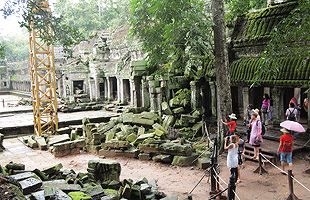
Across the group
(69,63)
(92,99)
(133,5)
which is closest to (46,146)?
(133,5)

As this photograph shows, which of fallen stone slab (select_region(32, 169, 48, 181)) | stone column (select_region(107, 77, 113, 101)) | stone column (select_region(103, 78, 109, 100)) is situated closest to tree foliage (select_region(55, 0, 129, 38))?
stone column (select_region(103, 78, 109, 100))

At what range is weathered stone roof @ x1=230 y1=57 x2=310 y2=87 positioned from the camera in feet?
39.4

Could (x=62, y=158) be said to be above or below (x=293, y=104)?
below

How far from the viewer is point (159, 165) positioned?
41.1 feet

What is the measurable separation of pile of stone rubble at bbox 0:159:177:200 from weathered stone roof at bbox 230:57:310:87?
242 inches

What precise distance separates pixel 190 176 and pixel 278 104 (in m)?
5.59

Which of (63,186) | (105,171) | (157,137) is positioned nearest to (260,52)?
(157,137)

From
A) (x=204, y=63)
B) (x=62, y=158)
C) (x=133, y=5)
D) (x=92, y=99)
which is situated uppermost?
→ (x=133, y=5)

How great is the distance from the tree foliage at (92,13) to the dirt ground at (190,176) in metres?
35.9

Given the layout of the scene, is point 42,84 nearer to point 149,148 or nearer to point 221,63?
point 149,148

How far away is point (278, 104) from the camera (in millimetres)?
13867

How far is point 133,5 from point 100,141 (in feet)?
21.9

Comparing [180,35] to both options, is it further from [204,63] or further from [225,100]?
[204,63]

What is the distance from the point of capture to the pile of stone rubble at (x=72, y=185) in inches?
250
